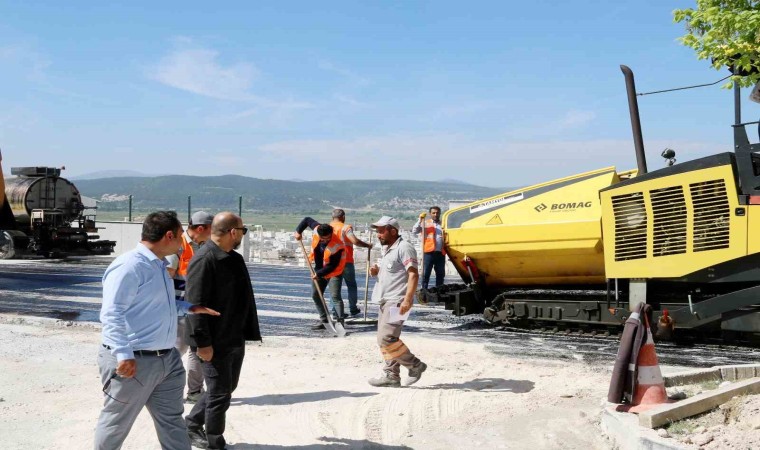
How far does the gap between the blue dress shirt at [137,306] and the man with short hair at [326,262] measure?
592 cm

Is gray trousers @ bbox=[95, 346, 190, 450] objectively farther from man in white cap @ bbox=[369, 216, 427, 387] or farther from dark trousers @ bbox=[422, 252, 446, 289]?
dark trousers @ bbox=[422, 252, 446, 289]

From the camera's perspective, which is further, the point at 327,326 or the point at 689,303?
the point at 327,326

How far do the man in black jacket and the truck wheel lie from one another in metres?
21.1

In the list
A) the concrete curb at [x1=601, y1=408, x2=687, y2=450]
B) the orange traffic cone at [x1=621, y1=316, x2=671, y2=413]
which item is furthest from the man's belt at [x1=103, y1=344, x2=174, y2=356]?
the orange traffic cone at [x1=621, y1=316, x2=671, y2=413]

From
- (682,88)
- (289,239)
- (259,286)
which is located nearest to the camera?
(682,88)

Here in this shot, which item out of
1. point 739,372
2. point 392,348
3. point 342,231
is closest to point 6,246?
point 342,231

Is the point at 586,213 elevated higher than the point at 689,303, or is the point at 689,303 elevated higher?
the point at 586,213

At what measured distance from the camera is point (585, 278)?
9.16 m

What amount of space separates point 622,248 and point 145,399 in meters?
5.87

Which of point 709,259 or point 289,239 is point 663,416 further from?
point 289,239

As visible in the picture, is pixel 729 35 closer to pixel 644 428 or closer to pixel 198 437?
pixel 644 428

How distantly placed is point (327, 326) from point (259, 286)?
6.45 meters

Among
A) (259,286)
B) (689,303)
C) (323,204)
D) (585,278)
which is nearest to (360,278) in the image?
(259,286)

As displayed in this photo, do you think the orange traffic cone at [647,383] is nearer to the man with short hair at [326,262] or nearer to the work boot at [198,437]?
the work boot at [198,437]
